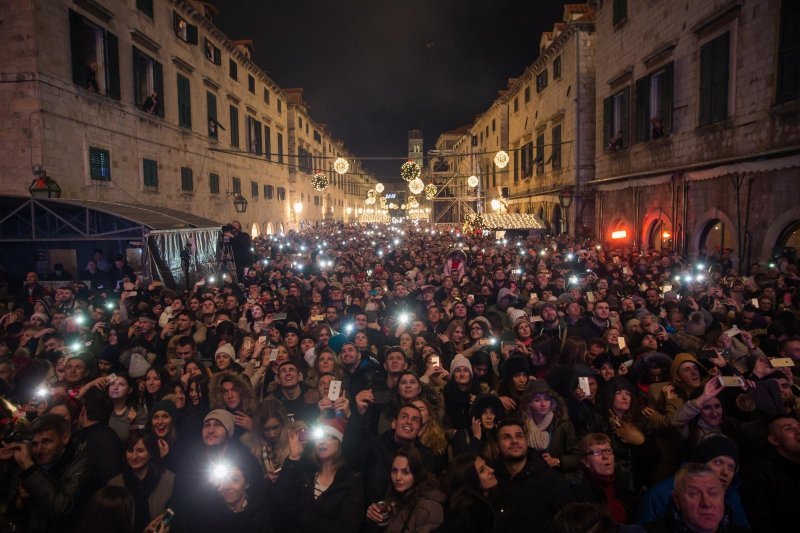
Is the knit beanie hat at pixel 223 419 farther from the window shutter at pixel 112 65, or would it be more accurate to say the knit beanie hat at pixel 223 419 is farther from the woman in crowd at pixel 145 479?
the window shutter at pixel 112 65

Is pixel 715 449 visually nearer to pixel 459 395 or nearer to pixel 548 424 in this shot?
pixel 548 424

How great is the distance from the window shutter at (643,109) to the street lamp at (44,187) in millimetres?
19305

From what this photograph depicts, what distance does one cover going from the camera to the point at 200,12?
82.8 ft

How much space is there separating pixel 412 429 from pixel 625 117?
67.4 feet

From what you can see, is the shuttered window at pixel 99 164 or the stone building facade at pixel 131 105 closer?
the stone building facade at pixel 131 105

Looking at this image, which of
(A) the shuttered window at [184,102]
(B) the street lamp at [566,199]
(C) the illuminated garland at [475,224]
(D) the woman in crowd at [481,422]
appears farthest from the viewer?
(C) the illuminated garland at [475,224]

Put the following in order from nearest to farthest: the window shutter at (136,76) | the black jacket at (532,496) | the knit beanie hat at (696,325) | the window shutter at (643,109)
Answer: the black jacket at (532,496) → the knit beanie hat at (696,325) → the window shutter at (136,76) → the window shutter at (643,109)

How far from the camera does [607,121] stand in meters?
22.7

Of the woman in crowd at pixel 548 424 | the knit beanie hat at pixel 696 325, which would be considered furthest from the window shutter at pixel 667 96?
the woman in crowd at pixel 548 424

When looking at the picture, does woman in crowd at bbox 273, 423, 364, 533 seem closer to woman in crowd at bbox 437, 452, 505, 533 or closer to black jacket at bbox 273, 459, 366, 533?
black jacket at bbox 273, 459, 366, 533

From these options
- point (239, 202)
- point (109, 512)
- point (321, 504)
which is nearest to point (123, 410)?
point (109, 512)

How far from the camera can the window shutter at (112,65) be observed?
56.5ft

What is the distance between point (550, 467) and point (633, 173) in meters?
18.9

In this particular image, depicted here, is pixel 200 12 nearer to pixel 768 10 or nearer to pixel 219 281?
pixel 219 281
